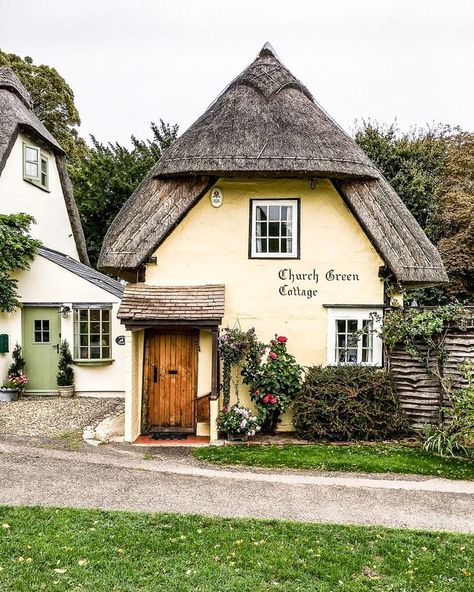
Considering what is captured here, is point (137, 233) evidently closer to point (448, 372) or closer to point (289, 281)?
point (289, 281)

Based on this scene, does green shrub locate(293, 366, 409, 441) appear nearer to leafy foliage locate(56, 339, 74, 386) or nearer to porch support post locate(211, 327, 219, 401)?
porch support post locate(211, 327, 219, 401)

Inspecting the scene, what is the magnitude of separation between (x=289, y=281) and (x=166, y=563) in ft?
24.1

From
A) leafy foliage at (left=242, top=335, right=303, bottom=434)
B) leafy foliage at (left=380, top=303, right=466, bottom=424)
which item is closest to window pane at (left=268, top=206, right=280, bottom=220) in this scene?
leafy foliage at (left=242, top=335, right=303, bottom=434)

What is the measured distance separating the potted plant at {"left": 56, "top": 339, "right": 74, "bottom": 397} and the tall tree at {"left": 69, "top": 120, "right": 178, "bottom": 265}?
11.3 m

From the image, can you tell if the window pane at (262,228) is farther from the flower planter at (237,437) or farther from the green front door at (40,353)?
the green front door at (40,353)

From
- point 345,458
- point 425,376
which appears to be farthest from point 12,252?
point 425,376

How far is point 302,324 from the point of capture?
11.8 meters

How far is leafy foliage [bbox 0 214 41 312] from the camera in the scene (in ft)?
48.8

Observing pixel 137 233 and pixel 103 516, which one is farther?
pixel 137 233

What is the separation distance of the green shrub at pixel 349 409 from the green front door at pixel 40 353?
26.6 feet

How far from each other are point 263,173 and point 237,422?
207 inches

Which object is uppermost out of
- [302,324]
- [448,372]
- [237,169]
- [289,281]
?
[237,169]

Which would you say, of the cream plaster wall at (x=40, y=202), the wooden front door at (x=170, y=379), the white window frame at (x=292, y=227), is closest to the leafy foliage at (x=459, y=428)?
the white window frame at (x=292, y=227)

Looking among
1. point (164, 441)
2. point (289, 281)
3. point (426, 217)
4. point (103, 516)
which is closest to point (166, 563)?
point (103, 516)
